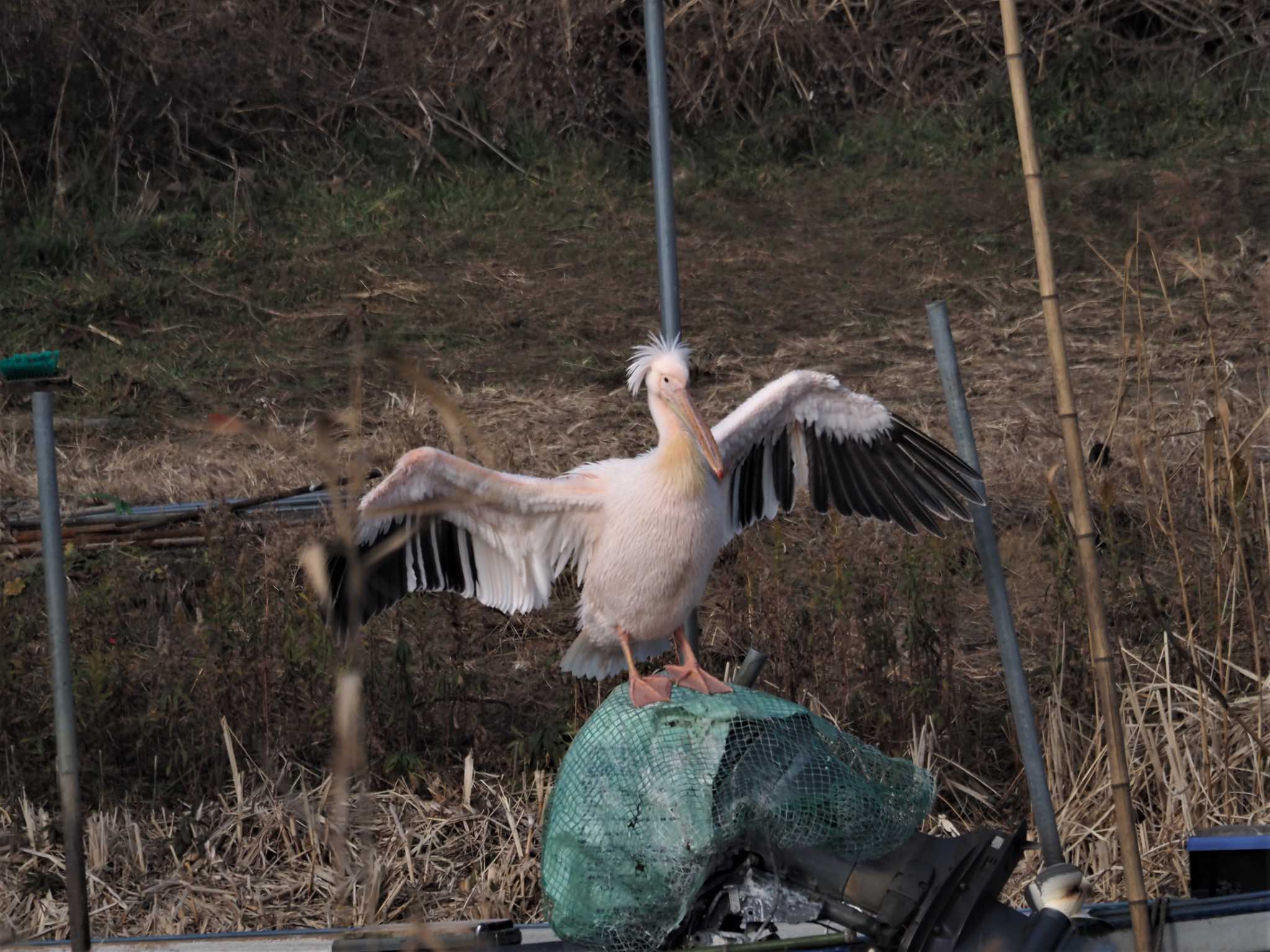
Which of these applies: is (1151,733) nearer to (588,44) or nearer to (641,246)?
(641,246)

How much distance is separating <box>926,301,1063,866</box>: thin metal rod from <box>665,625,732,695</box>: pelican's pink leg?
63 cm

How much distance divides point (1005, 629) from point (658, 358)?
3.20 ft

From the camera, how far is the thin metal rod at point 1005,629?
12.1ft

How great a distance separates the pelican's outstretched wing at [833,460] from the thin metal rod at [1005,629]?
13 cm

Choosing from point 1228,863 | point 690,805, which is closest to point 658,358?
point 690,805

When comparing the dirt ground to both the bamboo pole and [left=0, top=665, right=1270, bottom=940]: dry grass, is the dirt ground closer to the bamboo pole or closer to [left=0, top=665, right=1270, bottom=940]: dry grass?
[left=0, top=665, right=1270, bottom=940]: dry grass

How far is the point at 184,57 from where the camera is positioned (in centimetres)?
1005

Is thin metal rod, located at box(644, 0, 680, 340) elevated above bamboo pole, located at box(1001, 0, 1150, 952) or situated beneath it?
elevated above

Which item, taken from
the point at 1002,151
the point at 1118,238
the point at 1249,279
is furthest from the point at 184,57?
the point at 1249,279

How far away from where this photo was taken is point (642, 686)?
365 centimetres

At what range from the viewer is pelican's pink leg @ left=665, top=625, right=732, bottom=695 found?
3730 mm

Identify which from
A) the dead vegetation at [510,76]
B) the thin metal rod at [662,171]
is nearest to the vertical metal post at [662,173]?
the thin metal rod at [662,171]

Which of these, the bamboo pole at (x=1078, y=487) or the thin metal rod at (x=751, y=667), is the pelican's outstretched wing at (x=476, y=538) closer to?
the thin metal rod at (x=751, y=667)

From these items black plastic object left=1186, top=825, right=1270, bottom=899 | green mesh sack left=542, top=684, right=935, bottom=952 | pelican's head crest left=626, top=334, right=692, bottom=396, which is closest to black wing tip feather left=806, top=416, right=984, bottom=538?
pelican's head crest left=626, top=334, right=692, bottom=396
